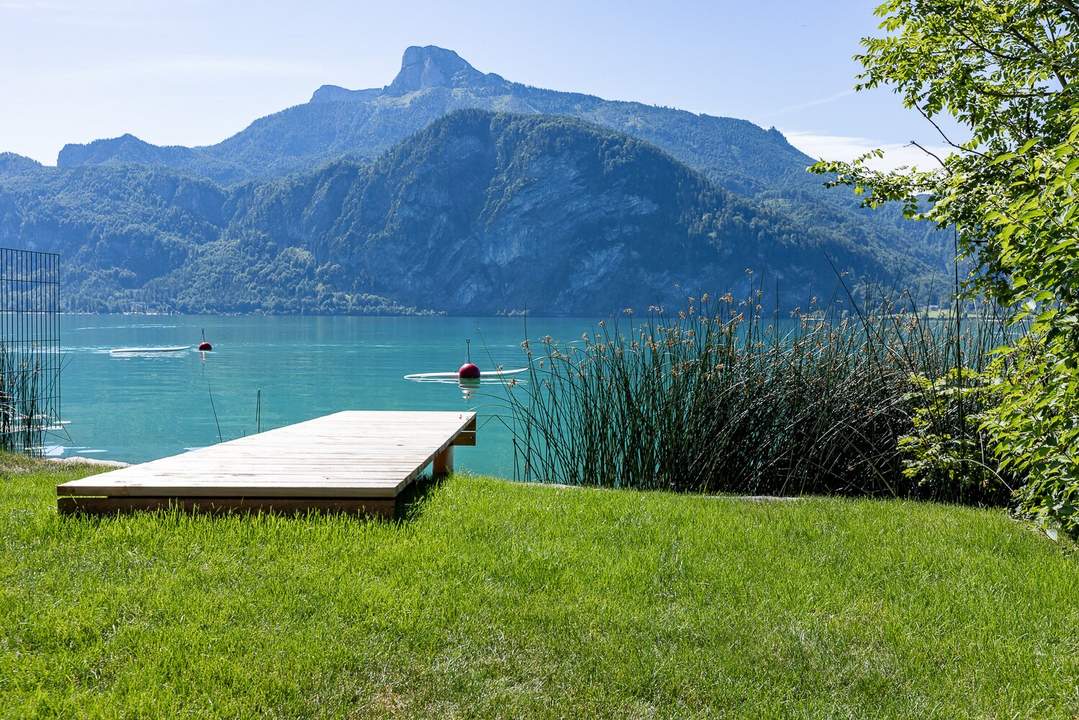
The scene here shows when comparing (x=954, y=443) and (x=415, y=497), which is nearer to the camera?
(x=415, y=497)

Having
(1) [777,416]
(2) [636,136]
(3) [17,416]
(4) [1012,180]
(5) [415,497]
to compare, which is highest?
(2) [636,136]

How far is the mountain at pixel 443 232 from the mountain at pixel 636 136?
9.15 metres

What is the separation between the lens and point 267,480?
3510 mm

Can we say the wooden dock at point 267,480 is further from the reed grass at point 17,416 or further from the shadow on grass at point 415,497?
the reed grass at point 17,416

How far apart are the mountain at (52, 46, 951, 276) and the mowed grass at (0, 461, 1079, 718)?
69508 mm

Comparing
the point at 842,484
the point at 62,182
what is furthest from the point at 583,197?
the point at 842,484

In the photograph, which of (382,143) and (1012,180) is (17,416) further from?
(382,143)

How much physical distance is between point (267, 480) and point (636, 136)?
136 meters

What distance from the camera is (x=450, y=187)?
10462 centimetres

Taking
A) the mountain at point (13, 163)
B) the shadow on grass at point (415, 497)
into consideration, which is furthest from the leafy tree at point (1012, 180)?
the mountain at point (13, 163)

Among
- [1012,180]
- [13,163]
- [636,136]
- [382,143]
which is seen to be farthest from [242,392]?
[382,143]

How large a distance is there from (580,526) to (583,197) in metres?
95.1

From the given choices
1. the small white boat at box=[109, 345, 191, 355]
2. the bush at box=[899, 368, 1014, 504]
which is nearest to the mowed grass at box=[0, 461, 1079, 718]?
the bush at box=[899, 368, 1014, 504]

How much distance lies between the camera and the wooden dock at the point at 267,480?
3361mm
